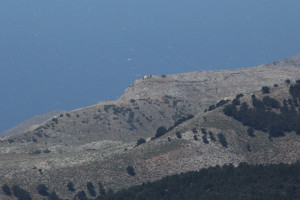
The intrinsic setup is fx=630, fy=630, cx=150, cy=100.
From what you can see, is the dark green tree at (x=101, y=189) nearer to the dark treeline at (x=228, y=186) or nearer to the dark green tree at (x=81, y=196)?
the dark green tree at (x=81, y=196)

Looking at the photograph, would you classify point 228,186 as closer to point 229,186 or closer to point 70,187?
point 229,186

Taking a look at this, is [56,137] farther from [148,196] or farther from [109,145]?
[148,196]

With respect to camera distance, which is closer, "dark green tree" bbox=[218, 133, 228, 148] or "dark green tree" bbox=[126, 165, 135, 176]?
"dark green tree" bbox=[126, 165, 135, 176]

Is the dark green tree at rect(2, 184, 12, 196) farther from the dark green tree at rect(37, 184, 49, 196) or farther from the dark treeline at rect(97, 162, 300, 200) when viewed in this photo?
the dark treeline at rect(97, 162, 300, 200)

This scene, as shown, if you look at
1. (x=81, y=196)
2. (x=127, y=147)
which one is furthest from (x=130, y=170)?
(x=127, y=147)

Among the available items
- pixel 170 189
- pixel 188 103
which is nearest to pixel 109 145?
pixel 188 103

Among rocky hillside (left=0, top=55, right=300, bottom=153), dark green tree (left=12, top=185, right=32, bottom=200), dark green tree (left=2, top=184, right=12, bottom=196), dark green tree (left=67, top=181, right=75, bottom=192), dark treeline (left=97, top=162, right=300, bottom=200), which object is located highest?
rocky hillside (left=0, top=55, right=300, bottom=153)

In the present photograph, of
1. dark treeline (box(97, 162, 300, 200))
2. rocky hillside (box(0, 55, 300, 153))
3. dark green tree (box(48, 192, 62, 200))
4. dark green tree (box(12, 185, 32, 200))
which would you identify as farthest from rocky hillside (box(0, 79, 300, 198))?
rocky hillside (box(0, 55, 300, 153))
